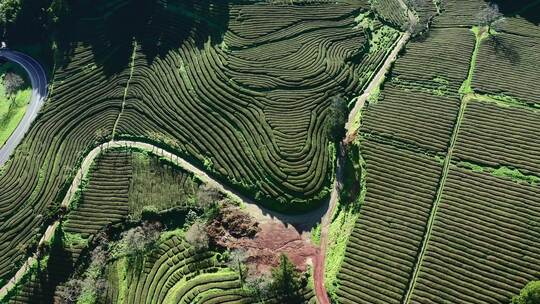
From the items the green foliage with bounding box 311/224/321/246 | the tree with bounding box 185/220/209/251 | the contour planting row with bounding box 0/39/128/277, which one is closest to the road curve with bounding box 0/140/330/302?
the green foliage with bounding box 311/224/321/246

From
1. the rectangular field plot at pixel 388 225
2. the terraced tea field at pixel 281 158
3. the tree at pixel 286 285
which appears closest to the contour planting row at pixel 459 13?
the terraced tea field at pixel 281 158

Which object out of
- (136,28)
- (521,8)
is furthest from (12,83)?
(521,8)

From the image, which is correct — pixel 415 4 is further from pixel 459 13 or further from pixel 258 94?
pixel 258 94

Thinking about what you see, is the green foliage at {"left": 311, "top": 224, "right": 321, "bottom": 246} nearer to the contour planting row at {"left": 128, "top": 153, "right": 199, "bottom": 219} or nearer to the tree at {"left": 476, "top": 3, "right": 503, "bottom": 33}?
the contour planting row at {"left": 128, "top": 153, "right": 199, "bottom": 219}

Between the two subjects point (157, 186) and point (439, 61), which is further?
point (439, 61)

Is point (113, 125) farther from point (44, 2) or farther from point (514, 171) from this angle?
point (514, 171)

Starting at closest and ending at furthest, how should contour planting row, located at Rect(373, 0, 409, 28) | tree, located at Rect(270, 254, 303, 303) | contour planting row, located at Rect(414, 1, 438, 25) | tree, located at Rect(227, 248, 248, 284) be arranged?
tree, located at Rect(270, 254, 303, 303)
tree, located at Rect(227, 248, 248, 284)
contour planting row, located at Rect(373, 0, 409, 28)
contour planting row, located at Rect(414, 1, 438, 25)

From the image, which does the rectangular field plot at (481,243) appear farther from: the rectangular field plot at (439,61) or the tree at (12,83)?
the tree at (12,83)
